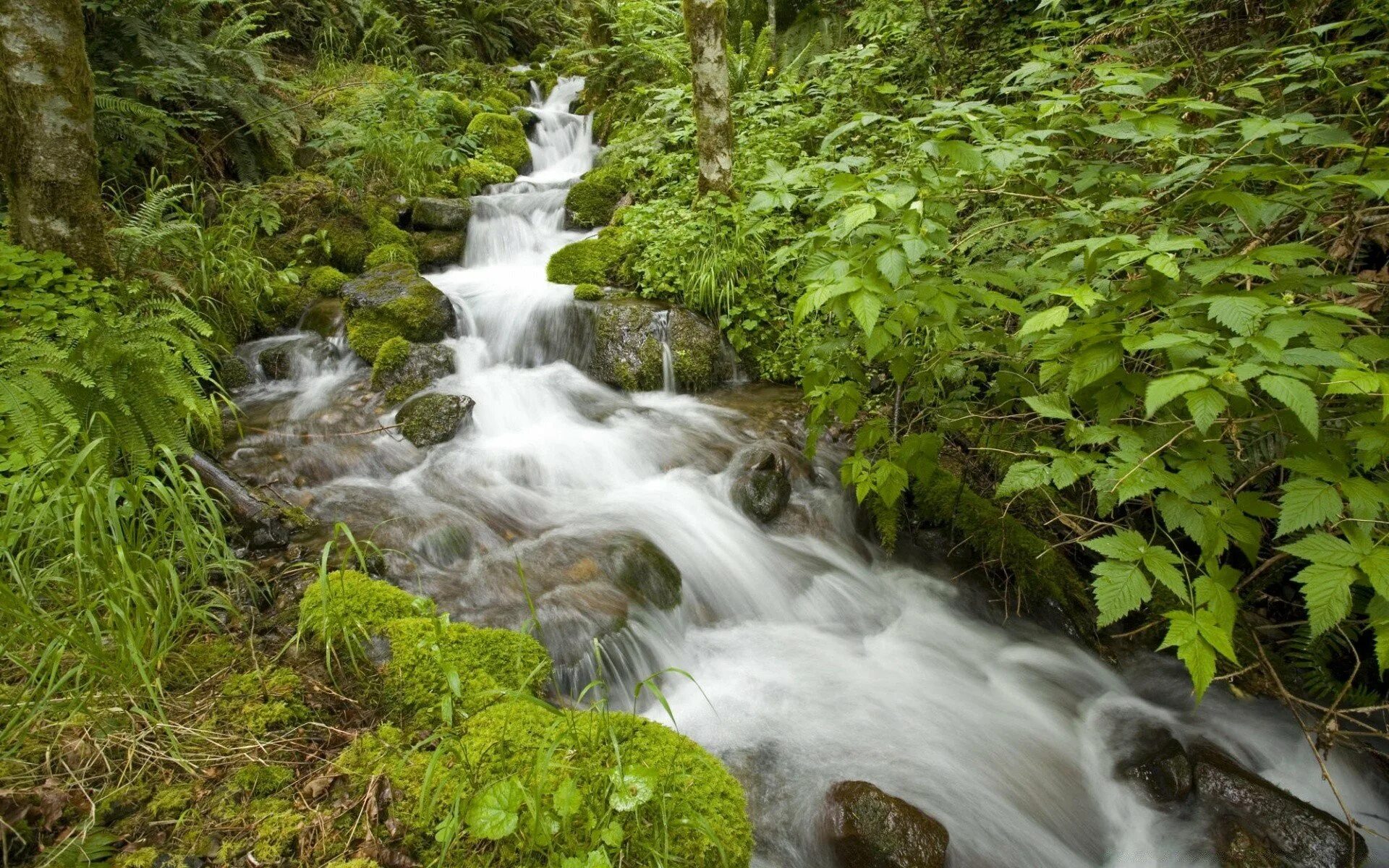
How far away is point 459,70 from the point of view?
469 inches

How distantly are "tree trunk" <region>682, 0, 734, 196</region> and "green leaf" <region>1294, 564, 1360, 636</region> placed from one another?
5.48 meters

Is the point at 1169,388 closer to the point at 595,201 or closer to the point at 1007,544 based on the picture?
the point at 1007,544

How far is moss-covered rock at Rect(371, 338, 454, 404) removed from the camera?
5.66 m

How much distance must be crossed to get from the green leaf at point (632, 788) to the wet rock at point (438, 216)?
26.1ft

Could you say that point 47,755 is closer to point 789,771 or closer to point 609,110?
point 789,771

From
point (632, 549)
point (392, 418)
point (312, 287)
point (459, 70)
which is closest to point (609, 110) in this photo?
point (459, 70)

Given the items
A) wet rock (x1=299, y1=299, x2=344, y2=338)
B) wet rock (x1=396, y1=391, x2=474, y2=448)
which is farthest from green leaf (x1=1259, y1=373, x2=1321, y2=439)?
wet rock (x1=299, y1=299, x2=344, y2=338)

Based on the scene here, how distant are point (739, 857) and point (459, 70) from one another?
13.5 m

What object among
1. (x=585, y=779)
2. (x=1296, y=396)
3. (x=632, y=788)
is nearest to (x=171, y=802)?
(x=585, y=779)

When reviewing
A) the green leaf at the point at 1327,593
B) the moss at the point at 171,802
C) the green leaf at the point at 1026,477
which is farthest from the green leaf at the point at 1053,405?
the moss at the point at 171,802

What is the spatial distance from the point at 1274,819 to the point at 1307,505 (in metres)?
1.86

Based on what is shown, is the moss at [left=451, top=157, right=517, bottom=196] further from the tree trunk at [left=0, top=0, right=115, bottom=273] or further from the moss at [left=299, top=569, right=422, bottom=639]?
the moss at [left=299, top=569, right=422, bottom=639]

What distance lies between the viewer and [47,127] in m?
3.57

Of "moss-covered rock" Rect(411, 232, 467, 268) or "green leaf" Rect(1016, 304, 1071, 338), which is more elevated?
"green leaf" Rect(1016, 304, 1071, 338)
